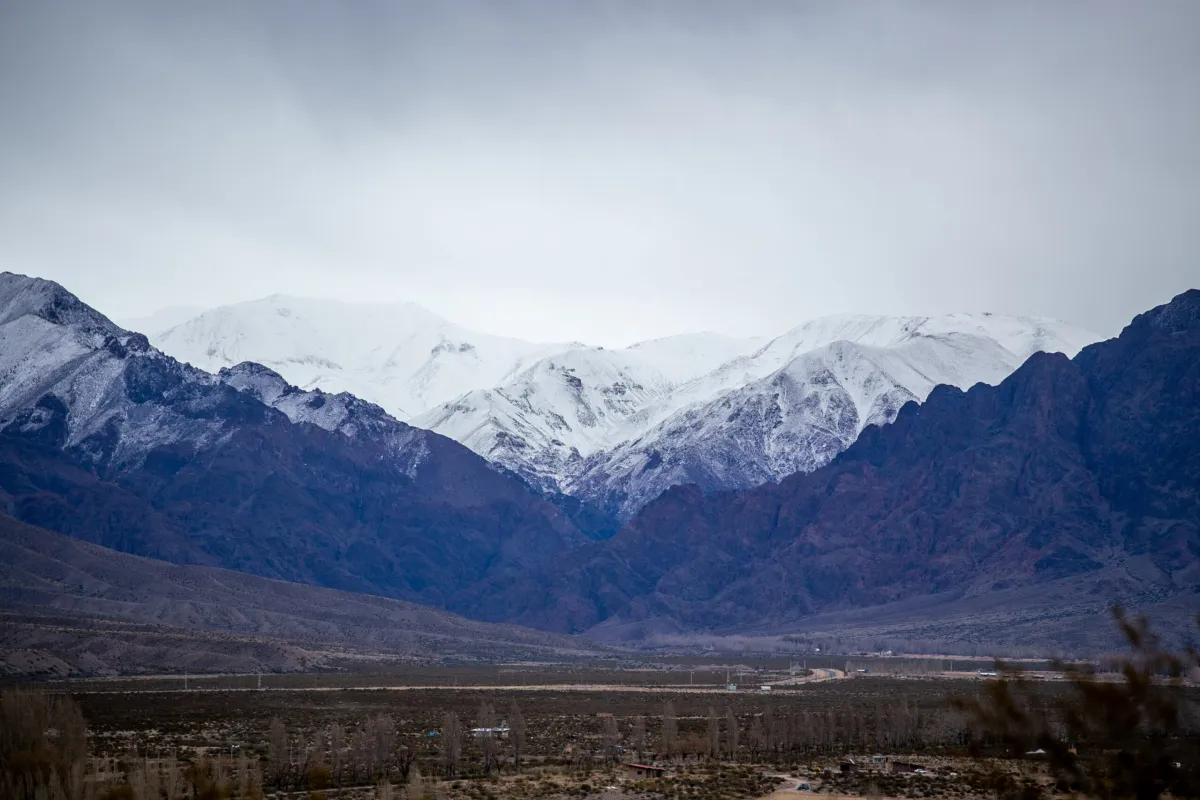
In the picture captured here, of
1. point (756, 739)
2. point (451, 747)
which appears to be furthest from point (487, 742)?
point (756, 739)

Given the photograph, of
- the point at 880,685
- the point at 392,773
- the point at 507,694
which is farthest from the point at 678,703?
the point at 392,773

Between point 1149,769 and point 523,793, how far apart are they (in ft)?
159

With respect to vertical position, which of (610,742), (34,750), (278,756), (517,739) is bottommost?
(610,742)

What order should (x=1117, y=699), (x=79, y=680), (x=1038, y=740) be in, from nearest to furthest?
(x=1117, y=699) → (x=1038, y=740) → (x=79, y=680)

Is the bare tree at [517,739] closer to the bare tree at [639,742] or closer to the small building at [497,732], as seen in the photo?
the small building at [497,732]

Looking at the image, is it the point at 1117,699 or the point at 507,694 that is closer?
the point at 1117,699

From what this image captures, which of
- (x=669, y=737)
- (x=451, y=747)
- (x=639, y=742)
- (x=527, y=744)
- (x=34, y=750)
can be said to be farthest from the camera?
(x=527, y=744)

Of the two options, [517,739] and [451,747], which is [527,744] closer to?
[517,739]

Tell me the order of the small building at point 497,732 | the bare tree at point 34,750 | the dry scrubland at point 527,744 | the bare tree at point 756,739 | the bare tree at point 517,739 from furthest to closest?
the small building at point 497,732
the bare tree at point 756,739
the bare tree at point 517,739
the dry scrubland at point 527,744
the bare tree at point 34,750

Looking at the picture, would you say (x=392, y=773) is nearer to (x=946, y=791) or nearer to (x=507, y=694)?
(x=946, y=791)

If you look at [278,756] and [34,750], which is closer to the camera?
[34,750]

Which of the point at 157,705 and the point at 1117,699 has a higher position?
the point at 1117,699

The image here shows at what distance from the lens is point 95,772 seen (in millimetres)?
64375

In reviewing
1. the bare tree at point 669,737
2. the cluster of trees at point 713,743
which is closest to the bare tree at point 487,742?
the cluster of trees at point 713,743
